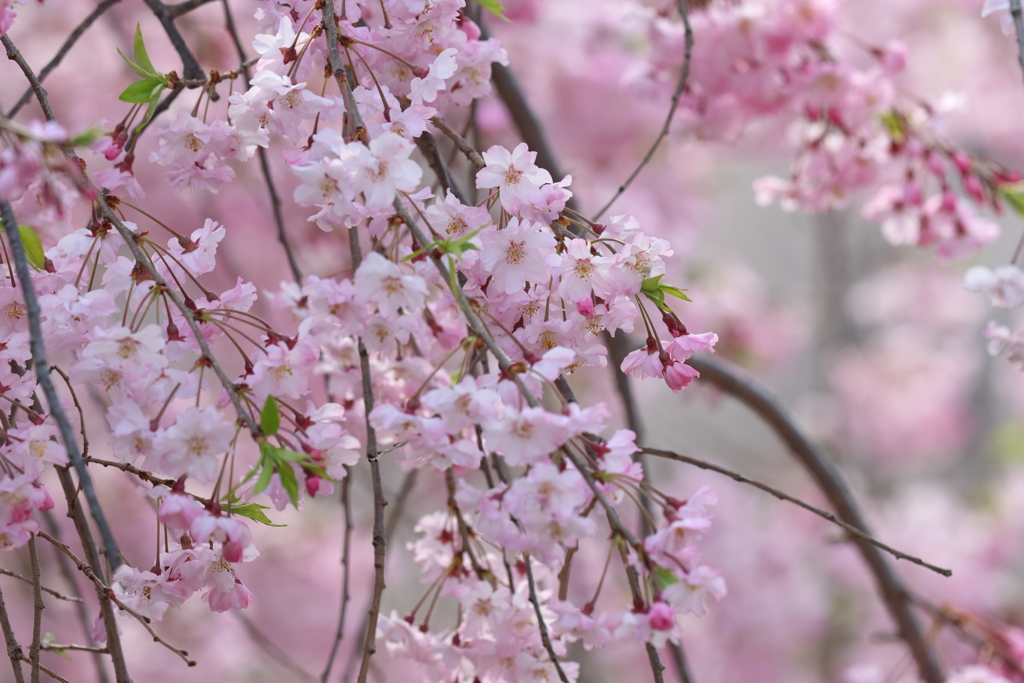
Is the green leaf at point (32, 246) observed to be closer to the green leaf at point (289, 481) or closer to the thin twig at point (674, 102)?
the green leaf at point (289, 481)

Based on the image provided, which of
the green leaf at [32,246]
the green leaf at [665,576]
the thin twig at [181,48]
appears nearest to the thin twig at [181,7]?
the thin twig at [181,48]

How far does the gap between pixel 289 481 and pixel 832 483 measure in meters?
1.12

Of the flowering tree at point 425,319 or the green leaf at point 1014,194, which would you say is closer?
the flowering tree at point 425,319

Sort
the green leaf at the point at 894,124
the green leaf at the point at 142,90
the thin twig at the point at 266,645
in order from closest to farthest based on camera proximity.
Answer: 1. the green leaf at the point at 142,90
2. the thin twig at the point at 266,645
3. the green leaf at the point at 894,124

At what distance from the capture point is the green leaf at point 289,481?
0.52 metres

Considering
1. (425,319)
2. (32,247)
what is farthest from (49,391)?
(425,319)

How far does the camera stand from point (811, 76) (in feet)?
4.50

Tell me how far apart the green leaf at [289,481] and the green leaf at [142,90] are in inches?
13.4

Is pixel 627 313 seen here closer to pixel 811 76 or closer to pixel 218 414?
pixel 218 414

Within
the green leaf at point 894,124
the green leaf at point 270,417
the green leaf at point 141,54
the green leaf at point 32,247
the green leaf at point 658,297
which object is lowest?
the green leaf at point 270,417

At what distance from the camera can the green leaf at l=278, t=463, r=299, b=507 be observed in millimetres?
518

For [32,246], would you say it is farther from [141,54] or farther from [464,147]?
[464,147]

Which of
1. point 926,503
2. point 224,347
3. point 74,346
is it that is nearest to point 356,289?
point 74,346

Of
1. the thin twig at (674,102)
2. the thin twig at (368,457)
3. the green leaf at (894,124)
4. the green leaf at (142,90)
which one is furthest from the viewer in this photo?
the green leaf at (894,124)
